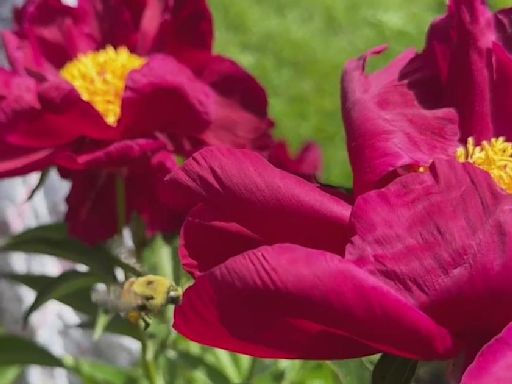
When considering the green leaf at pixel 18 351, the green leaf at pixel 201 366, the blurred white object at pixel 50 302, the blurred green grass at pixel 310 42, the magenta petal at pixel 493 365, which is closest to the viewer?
the magenta petal at pixel 493 365

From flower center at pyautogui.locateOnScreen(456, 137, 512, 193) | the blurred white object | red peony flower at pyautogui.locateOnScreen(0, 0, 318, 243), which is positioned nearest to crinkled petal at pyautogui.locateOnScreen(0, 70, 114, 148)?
red peony flower at pyautogui.locateOnScreen(0, 0, 318, 243)

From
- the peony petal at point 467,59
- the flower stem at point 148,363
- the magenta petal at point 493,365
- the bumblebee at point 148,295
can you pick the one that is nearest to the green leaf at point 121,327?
the flower stem at point 148,363

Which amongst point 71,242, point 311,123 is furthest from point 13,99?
point 311,123

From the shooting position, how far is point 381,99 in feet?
2.13

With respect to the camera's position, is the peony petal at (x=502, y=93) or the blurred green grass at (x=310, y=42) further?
the blurred green grass at (x=310, y=42)

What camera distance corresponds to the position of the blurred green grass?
2804 millimetres

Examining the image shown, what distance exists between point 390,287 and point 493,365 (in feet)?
0.19

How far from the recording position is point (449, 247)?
489 mm

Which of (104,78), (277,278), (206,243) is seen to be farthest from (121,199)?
(277,278)

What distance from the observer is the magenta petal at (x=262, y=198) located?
1.79 feet

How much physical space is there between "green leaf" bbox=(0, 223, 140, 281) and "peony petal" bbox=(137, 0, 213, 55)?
0.18m

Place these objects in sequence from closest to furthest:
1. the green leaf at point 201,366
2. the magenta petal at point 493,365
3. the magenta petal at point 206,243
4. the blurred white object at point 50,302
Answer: the magenta petal at point 493,365 → the magenta petal at point 206,243 → the green leaf at point 201,366 → the blurred white object at point 50,302

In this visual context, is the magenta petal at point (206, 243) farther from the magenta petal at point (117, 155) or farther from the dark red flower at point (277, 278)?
the magenta petal at point (117, 155)

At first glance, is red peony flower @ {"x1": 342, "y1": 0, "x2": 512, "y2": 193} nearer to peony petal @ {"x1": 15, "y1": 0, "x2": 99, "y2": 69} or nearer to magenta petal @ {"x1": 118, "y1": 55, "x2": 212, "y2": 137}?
magenta petal @ {"x1": 118, "y1": 55, "x2": 212, "y2": 137}
